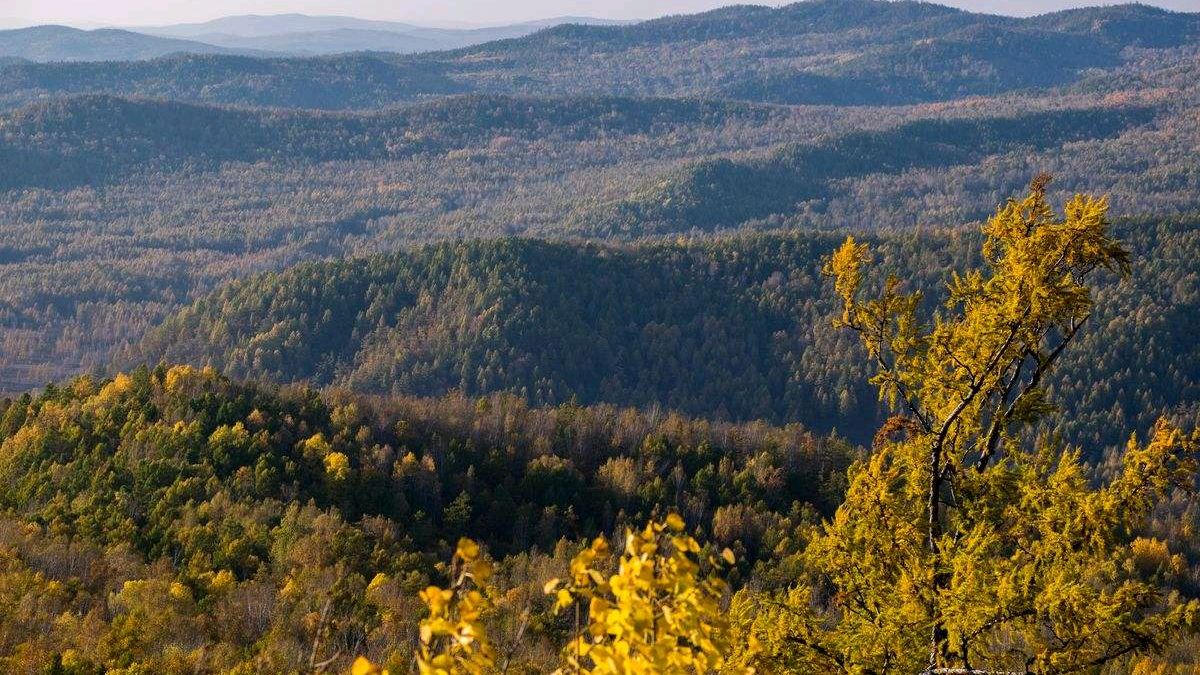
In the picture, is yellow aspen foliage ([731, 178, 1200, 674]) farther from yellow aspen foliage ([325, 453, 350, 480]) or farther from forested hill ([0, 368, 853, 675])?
yellow aspen foliage ([325, 453, 350, 480])

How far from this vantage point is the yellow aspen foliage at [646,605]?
13.3m

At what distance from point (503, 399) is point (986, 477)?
126261 millimetres

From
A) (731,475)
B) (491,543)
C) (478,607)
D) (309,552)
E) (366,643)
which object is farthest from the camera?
(731,475)

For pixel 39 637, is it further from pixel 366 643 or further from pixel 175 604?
pixel 366 643

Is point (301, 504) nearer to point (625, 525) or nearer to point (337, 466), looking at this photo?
point (337, 466)

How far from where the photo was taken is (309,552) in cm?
8844

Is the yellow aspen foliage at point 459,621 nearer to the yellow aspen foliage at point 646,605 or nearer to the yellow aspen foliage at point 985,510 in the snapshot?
the yellow aspen foliage at point 646,605

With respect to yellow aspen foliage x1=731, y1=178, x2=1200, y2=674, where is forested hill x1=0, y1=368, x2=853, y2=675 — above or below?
below

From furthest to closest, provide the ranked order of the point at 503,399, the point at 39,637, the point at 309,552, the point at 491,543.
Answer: the point at 503,399
the point at 491,543
the point at 309,552
the point at 39,637

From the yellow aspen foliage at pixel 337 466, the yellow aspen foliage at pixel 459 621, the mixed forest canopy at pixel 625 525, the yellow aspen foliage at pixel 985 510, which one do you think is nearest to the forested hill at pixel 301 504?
the yellow aspen foliage at pixel 337 466

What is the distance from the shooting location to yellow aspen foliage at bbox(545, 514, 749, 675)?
13.3 m

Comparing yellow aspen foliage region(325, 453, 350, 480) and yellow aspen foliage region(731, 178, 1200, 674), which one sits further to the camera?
yellow aspen foliage region(325, 453, 350, 480)

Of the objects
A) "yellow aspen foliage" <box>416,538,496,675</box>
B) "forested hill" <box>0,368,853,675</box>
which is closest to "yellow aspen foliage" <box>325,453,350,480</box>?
"forested hill" <box>0,368,853,675</box>

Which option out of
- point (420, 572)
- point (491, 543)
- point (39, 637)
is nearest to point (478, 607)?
point (39, 637)
